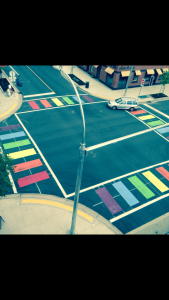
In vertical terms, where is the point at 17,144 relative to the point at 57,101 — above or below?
below

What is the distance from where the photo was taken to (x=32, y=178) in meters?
15.4

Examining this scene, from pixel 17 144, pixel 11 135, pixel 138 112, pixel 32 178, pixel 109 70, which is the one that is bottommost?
pixel 32 178

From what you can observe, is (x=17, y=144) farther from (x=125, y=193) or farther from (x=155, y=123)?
(x=155, y=123)

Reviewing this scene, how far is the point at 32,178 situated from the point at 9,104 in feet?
40.1

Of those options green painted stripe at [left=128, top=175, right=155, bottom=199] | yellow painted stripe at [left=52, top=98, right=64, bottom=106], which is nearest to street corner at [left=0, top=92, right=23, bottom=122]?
yellow painted stripe at [left=52, top=98, right=64, bottom=106]

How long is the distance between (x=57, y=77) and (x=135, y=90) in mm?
12396

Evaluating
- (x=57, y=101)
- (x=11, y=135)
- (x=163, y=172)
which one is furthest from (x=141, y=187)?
(x=57, y=101)

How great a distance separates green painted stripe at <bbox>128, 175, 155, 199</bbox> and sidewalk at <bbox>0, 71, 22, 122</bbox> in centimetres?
1393

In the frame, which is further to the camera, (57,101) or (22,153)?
(57,101)

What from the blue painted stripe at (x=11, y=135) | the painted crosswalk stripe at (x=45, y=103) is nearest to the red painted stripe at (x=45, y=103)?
the painted crosswalk stripe at (x=45, y=103)

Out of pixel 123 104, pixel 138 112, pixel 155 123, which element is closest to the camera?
pixel 155 123

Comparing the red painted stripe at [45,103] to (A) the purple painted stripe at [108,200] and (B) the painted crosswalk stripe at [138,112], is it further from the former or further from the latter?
(A) the purple painted stripe at [108,200]

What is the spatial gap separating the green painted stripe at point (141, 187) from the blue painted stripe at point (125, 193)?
35.6 inches

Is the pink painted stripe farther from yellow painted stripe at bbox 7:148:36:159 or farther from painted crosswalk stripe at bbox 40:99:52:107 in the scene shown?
painted crosswalk stripe at bbox 40:99:52:107
